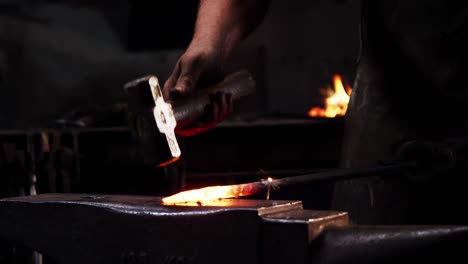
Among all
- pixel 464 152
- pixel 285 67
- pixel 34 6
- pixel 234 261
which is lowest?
pixel 234 261

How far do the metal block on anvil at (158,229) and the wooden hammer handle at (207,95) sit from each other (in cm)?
43

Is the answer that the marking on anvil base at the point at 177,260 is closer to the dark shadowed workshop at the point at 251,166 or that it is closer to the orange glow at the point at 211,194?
the dark shadowed workshop at the point at 251,166

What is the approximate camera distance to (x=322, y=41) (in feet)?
19.4

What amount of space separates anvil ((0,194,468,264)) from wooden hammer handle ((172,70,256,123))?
16.8 inches

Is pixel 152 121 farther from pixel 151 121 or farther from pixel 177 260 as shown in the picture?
pixel 177 260

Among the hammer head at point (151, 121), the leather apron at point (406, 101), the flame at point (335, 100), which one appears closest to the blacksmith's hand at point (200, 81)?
the hammer head at point (151, 121)

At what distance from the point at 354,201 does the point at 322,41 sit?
151 inches

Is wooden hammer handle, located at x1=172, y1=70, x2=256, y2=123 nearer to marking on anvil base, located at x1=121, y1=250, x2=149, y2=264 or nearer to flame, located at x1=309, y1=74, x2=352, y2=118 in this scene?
marking on anvil base, located at x1=121, y1=250, x2=149, y2=264

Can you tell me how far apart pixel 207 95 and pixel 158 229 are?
87 centimetres

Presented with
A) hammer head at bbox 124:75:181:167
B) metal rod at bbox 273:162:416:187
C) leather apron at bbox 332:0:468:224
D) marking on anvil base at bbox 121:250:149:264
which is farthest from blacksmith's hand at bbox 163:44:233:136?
marking on anvil base at bbox 121:250:149:264

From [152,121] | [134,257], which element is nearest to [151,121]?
[152,121]

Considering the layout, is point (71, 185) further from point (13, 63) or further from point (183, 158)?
point (13, 63)

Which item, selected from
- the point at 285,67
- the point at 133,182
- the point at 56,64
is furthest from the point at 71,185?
the point at 285,67

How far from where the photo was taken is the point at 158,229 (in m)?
1.63
